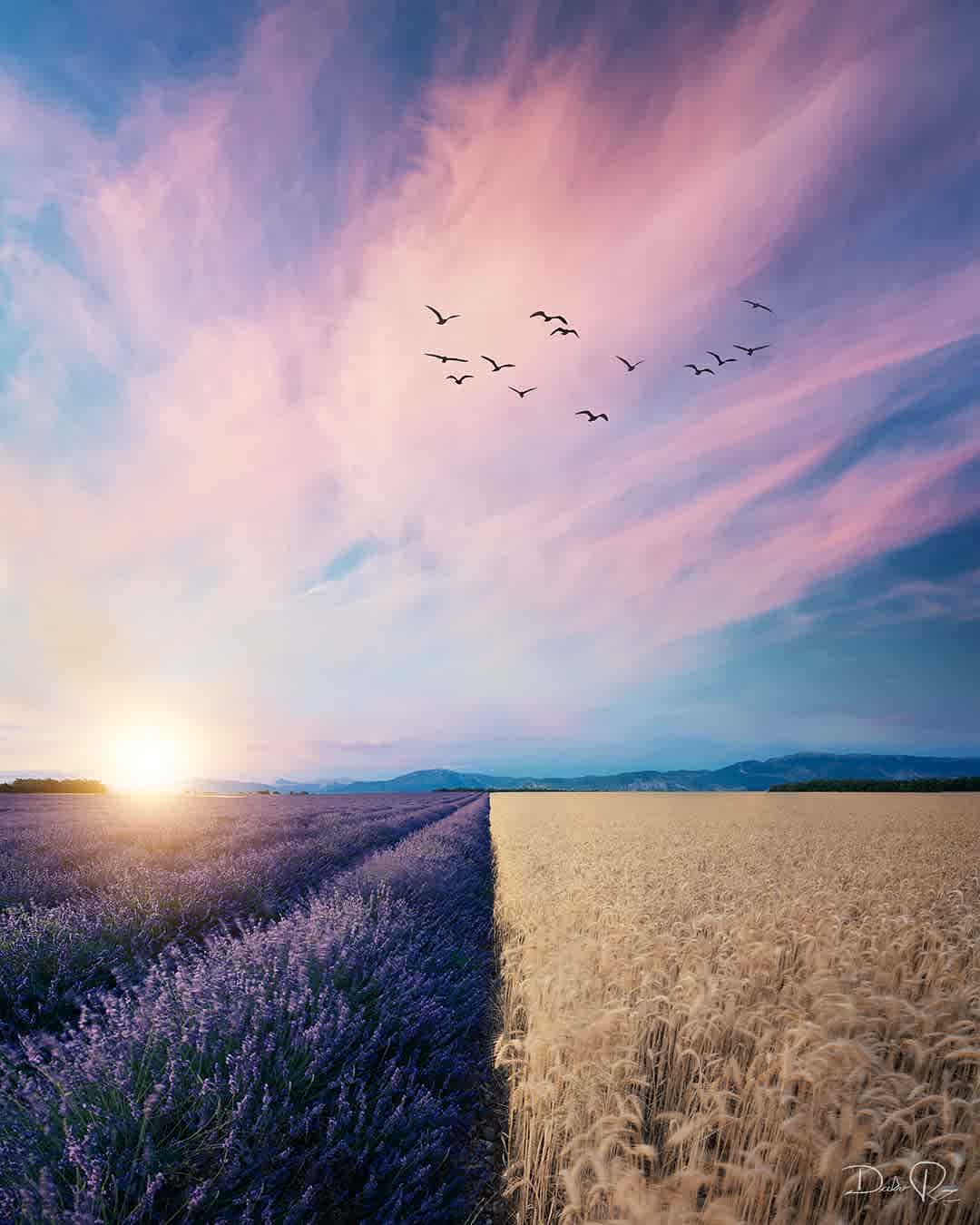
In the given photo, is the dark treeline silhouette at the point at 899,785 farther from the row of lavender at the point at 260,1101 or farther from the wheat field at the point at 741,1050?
the row of lavender at the point at 260,1101

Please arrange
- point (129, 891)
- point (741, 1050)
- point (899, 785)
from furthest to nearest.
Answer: point (899, 785), point (129, 891), point (741, 1050)

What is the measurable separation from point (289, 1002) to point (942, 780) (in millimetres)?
64549

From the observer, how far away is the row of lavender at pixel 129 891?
4117 mm

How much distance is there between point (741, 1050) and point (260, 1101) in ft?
7.88

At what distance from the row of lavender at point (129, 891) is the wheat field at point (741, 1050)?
2.50 meters
